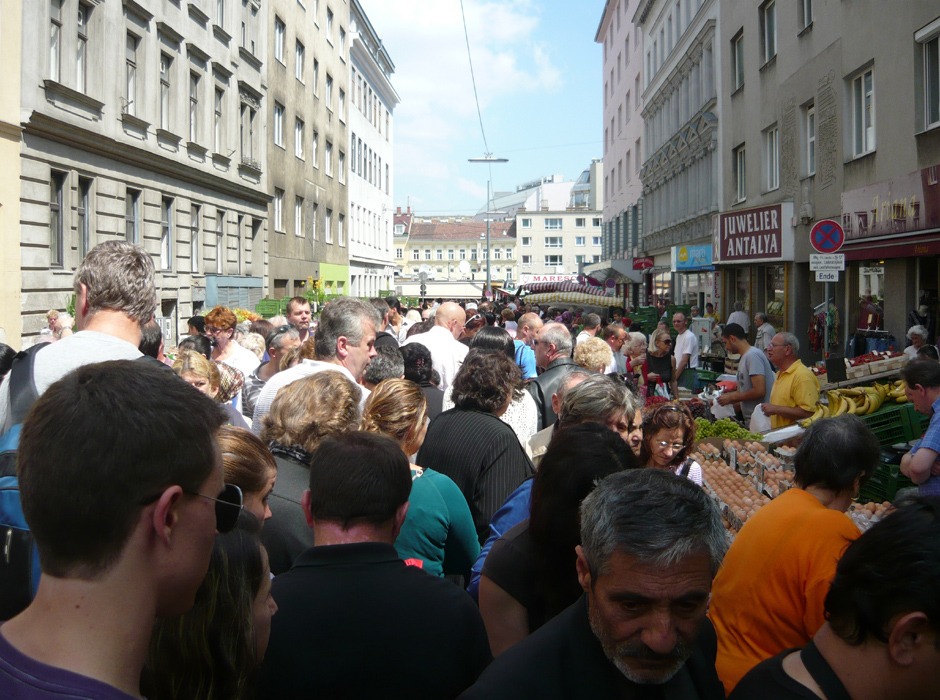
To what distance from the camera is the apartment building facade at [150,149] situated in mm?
15531

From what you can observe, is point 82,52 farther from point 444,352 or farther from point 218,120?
point 444,352

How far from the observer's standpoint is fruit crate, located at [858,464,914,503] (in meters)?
7.03

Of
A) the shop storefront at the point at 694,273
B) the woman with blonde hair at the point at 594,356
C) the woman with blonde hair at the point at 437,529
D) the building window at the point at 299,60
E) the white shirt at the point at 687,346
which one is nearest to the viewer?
the woman with blonde hair at the point at 437,529

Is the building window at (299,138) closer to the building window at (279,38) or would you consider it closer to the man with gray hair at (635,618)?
the building window at (279,38)

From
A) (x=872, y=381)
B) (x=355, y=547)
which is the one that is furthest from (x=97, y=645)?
(x=872, y=381)

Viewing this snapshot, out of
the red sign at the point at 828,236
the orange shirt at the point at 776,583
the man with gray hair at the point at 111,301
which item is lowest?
the orange shirt at the point at 776,583

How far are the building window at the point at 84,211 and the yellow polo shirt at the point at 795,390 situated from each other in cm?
1502

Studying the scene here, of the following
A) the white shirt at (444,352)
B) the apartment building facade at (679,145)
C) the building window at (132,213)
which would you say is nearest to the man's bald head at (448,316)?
the white shirt at (444,352)

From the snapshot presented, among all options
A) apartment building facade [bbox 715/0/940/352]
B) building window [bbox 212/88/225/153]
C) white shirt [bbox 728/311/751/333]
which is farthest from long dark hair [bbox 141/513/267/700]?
building window [bbox 212/88/225/153]

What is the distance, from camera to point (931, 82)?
1181cm

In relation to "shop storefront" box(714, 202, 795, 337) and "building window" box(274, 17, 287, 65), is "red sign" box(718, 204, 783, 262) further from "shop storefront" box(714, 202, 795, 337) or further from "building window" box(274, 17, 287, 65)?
"building window" box(274, 17, 287, 65)

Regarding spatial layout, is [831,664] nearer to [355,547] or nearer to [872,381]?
[355,547]

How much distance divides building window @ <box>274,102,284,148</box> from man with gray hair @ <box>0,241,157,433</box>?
30677 millimetres

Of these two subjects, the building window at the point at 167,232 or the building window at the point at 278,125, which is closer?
the building window at the point at 167,232
